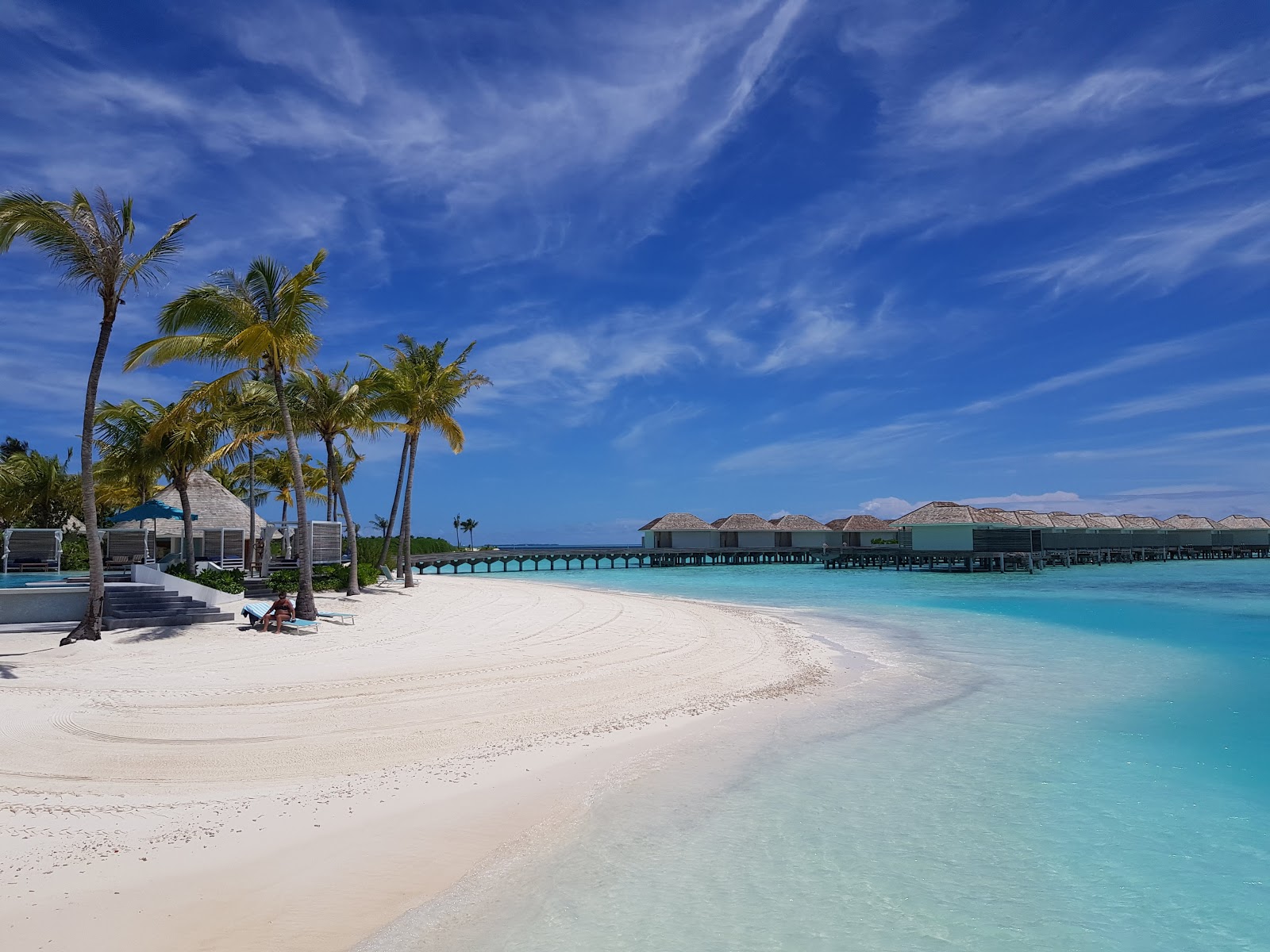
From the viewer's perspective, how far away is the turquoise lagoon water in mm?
4309

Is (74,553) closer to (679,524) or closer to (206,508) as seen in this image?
(206,508)

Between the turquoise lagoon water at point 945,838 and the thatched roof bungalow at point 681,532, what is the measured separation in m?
45.2

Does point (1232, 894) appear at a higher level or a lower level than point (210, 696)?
lower

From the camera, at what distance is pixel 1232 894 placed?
497 cm

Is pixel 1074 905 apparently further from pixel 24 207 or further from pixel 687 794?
pixel 24 207

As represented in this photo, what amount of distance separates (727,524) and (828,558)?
26.5 ft

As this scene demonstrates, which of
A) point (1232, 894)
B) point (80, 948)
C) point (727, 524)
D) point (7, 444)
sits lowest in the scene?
point (1232, 894)

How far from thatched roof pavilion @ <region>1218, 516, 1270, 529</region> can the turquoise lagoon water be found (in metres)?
68.6

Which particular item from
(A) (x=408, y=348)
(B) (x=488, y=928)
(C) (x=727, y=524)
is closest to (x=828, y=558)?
(C) (x=727, y=524)

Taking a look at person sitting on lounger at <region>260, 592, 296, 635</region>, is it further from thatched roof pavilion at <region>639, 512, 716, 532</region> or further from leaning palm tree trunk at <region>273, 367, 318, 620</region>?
thatched roof pavilion at <region>639, 512, 716, 532</region>

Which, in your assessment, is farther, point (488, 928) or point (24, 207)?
point (24, 207)

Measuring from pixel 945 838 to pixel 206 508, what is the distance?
74.4ft

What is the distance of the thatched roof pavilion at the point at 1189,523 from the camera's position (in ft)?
211

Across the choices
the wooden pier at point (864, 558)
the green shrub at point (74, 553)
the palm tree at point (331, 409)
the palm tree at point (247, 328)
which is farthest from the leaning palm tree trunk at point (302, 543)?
the wooden pier at point (864, 558)
